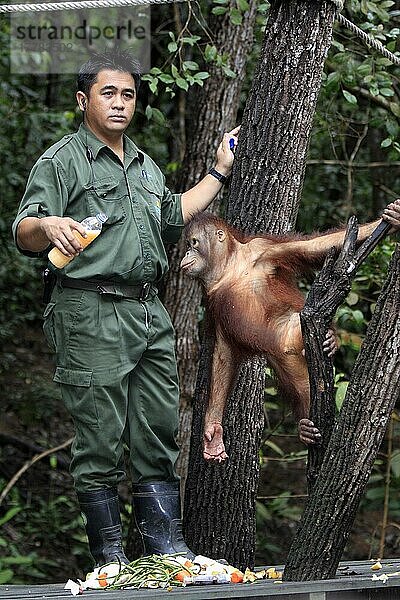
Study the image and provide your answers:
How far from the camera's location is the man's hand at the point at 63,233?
11.0 ft

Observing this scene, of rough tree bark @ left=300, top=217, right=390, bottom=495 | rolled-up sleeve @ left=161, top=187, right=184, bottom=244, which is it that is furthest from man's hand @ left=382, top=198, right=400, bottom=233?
rolled-up sleeve @ left=161, top=187, right=184, bottom=244

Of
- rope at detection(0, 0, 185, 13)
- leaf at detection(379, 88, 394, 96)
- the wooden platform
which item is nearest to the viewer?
the wooden platform

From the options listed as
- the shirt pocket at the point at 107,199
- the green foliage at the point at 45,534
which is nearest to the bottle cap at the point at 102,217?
the shirt pocket at the point at 107,199

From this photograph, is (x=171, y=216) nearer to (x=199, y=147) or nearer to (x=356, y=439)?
(x=356, y=439)

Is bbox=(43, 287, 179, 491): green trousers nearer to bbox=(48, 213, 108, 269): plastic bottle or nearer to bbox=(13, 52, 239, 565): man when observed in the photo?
bbox=(13, 52, 239, 565): man

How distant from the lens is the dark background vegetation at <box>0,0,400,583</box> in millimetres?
7301

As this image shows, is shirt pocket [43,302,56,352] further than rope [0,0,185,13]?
No

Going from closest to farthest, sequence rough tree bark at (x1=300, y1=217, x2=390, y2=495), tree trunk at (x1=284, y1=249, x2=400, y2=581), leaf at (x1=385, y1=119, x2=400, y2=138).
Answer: tree trunk at (x1=284, y1=249, x2=400, y2=581), rough tree bark at (x1=300, y1=217, x2=390, y2=495), leaf at (x1=385, y1=119, x2=400, y2=138)

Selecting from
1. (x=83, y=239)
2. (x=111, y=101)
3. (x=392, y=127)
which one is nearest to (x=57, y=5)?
(x=111, y=101)

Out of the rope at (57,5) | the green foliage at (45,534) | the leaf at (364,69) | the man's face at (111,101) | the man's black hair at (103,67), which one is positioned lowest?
the green foliage at (45,534)

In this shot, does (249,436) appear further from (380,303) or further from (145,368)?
(380,303)

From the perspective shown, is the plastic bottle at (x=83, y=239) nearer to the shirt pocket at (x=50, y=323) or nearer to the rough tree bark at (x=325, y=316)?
the shirt pocket at (x=50, y=323)

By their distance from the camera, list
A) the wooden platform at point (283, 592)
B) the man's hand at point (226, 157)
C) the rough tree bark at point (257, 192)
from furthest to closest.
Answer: the man's hand at point (226, 157) < the rough tree bark at point (257, 192) < the wooden platform at point (283, 592)

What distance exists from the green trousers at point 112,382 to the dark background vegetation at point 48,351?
108 inches
